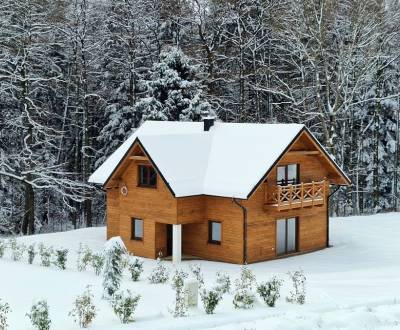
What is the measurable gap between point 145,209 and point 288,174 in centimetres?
667

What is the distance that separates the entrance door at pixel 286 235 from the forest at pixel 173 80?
8.73 m

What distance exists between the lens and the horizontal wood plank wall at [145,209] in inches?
1113

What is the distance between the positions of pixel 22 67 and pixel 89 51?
350 inches

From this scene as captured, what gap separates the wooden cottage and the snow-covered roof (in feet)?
0.16

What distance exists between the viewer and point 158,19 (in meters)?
47.2

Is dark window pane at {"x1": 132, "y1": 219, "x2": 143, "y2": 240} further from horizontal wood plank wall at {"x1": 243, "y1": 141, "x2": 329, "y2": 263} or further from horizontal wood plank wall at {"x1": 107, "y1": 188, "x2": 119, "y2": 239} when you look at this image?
horizontal wood plank wall at {"x1": 243, "y1": 141, "x2": 329, "y2": 263}

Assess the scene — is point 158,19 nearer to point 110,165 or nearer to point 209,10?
point 209,10

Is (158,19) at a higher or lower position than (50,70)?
higher

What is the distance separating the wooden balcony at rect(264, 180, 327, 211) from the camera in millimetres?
28281

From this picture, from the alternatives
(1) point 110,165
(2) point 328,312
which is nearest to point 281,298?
(2) point 328,312

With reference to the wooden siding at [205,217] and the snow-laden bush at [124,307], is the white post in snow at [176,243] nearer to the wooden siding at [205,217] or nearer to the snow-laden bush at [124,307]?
the wooden siding at [205,217]

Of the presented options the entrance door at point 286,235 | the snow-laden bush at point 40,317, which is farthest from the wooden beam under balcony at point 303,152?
the snow-laden bush at point 40,317

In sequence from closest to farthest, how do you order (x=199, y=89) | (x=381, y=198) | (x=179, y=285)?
1. (x=179, y=285)
2. (x=199, y=89)
3. (x=381, y=198)

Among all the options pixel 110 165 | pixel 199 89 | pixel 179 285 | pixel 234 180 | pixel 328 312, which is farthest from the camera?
pixel 199 89
